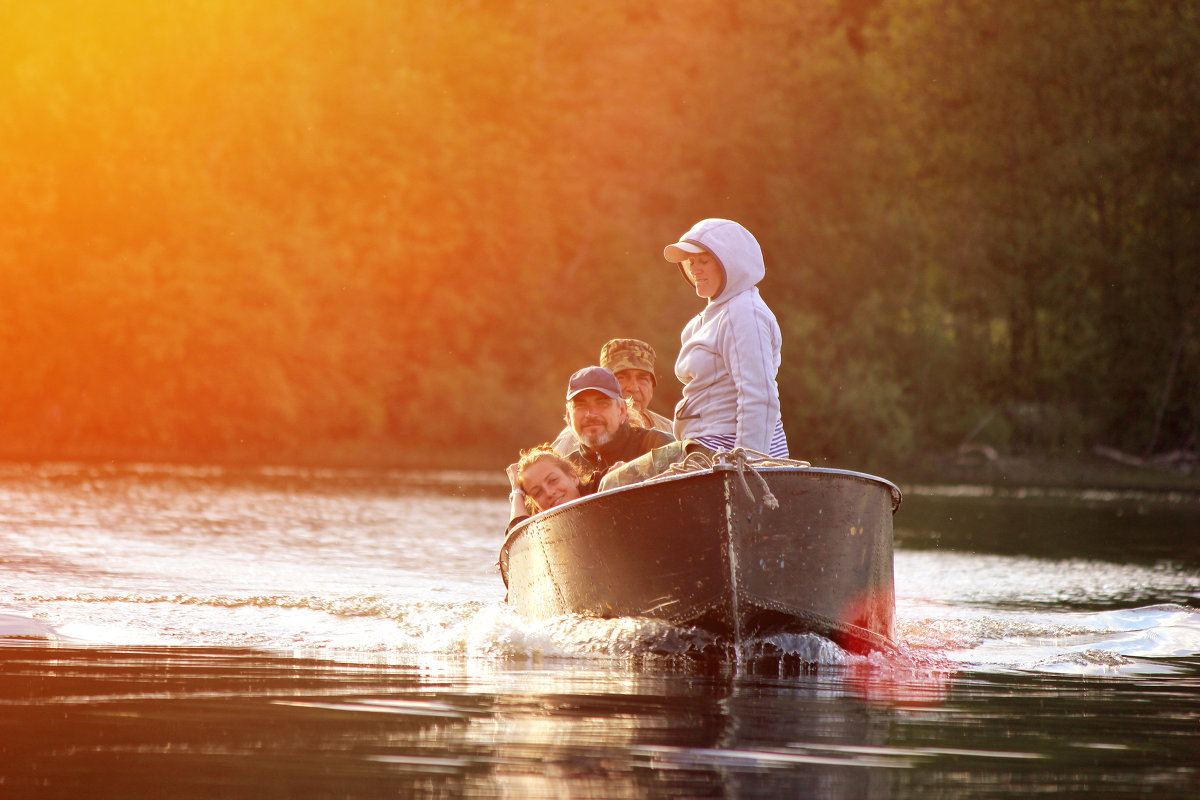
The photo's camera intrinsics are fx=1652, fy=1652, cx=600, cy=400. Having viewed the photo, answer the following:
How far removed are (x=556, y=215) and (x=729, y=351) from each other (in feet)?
106

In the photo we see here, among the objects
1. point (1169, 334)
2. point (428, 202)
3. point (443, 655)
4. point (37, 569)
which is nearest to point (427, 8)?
point (428, 202)

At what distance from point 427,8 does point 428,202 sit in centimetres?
534

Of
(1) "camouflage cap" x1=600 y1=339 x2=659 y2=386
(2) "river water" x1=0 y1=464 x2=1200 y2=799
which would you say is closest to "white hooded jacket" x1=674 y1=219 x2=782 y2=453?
(2) "river water" x1=0 y1=464 x2=1200 y2=799

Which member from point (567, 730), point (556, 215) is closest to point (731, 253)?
point (567, 730)

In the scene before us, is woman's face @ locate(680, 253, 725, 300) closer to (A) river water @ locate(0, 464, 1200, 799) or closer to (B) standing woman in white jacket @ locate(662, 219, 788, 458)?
(B) standing woman in white jacket @ locate(662, 219, 788, 458)

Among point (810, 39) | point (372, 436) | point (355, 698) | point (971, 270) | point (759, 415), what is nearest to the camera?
point (355, 698)

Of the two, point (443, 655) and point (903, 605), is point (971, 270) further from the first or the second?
point (443, 655)

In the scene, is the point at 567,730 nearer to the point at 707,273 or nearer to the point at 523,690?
the point at 523,690

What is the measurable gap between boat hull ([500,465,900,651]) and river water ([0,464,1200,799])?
0.15m

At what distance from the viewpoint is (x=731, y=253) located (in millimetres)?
6867

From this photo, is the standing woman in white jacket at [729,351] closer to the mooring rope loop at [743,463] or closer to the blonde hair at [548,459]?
the mooring rope loop at [743,463]

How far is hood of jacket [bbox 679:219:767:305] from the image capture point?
685 cm

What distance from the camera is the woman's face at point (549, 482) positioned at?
24.5 ft

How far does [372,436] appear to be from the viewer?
1404 inches
